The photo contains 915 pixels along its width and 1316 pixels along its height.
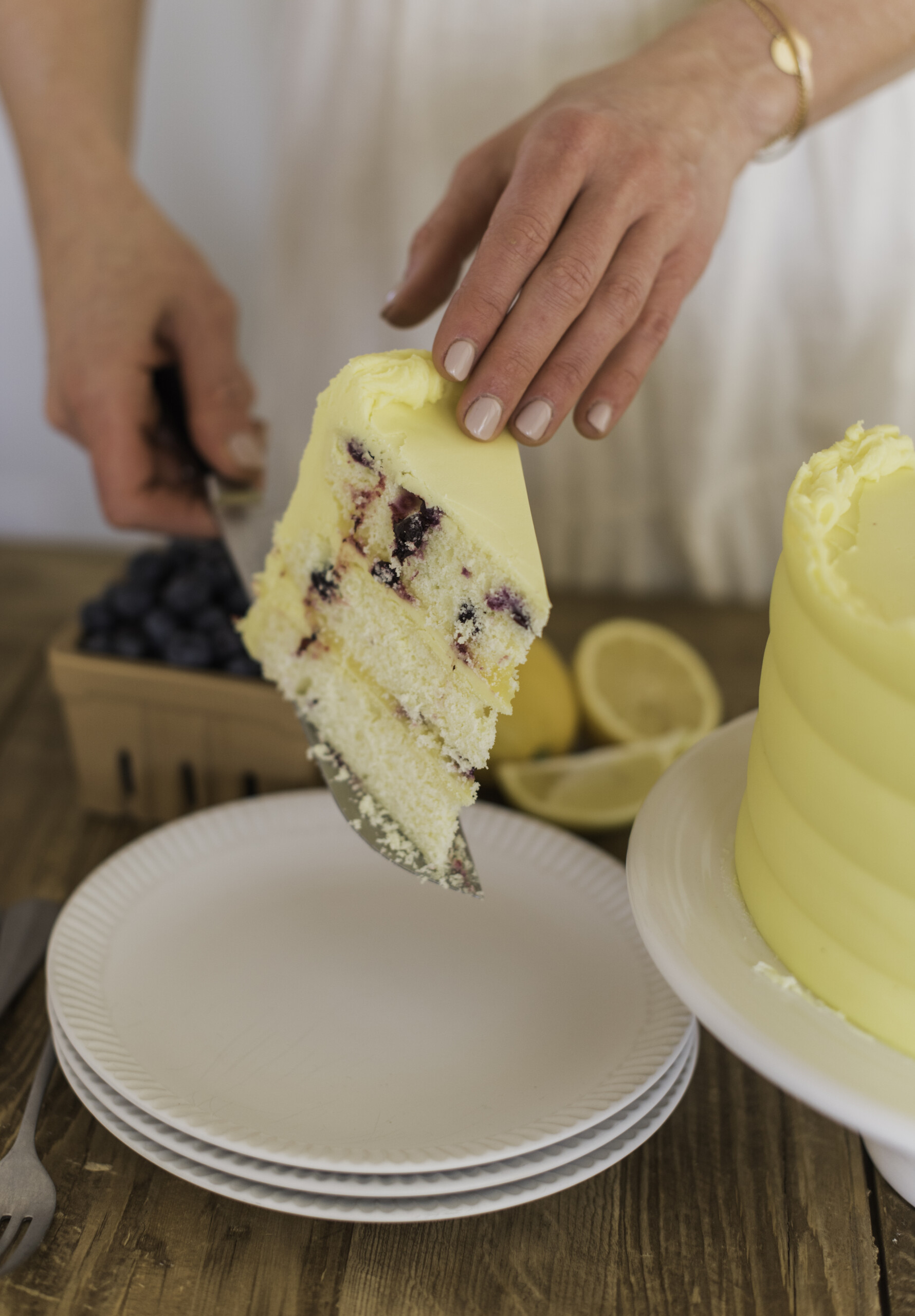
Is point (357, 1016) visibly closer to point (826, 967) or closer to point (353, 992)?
point (353, 992)

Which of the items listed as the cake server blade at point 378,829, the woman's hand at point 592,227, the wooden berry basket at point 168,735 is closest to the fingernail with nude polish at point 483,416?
the woman's hand at point 592,227

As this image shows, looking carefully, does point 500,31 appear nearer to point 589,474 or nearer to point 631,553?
point 589,474

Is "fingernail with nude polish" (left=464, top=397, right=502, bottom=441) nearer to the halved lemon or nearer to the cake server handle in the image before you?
the cake server handle

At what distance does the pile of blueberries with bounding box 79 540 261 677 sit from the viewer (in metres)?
1.05

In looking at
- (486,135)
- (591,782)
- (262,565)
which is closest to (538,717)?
(591,782)

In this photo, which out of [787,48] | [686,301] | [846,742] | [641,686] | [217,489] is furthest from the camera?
[686,301]

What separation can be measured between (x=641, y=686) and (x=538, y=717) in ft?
0.55

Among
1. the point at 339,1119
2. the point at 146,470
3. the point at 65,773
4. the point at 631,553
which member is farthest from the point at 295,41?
the point at 339,1119

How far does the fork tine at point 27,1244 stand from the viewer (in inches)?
25.3

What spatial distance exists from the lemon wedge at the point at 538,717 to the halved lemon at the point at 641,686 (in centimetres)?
4

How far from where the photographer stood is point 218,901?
2.98 ft

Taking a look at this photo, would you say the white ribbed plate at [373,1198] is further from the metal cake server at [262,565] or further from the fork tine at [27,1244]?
the metal cake server at [262,565]

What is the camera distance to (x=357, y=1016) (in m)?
0.80

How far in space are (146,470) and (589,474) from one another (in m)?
0.70
